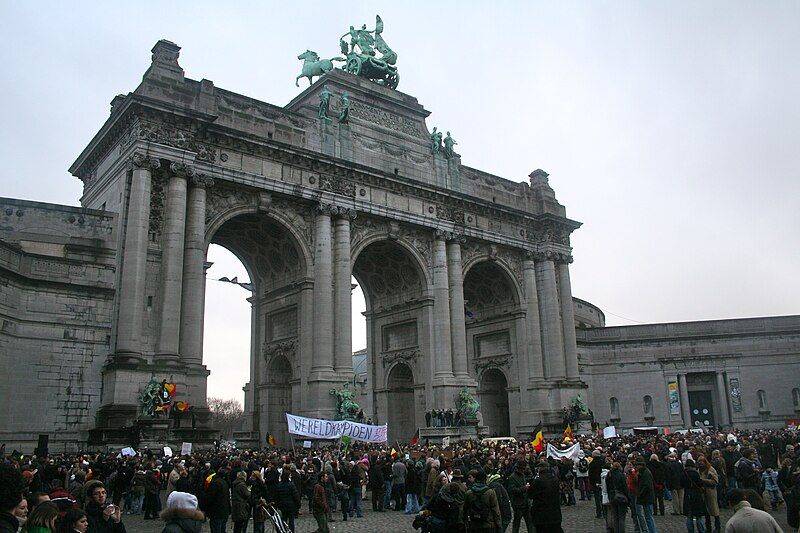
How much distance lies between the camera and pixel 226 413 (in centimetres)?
15338

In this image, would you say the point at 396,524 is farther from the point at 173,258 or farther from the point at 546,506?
the point at 173,258

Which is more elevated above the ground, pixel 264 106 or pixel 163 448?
pixel 264 106

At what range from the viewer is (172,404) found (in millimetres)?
29188

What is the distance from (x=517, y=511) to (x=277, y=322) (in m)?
28.8

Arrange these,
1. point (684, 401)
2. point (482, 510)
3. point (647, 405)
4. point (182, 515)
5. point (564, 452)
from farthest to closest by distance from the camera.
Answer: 1. point (647, 405)
2. point (684, 401)
3. point (564, 452)
4. point (482, 510)
5. point (182, 515)

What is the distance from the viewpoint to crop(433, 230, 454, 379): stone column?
41781 millimetres

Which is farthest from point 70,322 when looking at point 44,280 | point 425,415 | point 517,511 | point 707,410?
point 707,410

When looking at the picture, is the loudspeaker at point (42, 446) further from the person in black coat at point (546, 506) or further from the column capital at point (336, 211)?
the person in black coat at point (546, 506)

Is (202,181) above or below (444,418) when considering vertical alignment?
above

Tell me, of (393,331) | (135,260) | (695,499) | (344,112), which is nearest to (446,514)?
(695,499)

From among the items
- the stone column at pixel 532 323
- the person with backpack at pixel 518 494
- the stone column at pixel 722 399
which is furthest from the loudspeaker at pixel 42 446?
the stone column at pixel 722 399

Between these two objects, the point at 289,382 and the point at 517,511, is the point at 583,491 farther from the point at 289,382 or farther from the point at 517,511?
the point at 289,382

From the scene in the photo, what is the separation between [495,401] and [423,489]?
3264cm

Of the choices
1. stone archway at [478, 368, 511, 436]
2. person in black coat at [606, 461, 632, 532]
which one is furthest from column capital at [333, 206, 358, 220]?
person in black coat at [606, 461, 632, 532]
